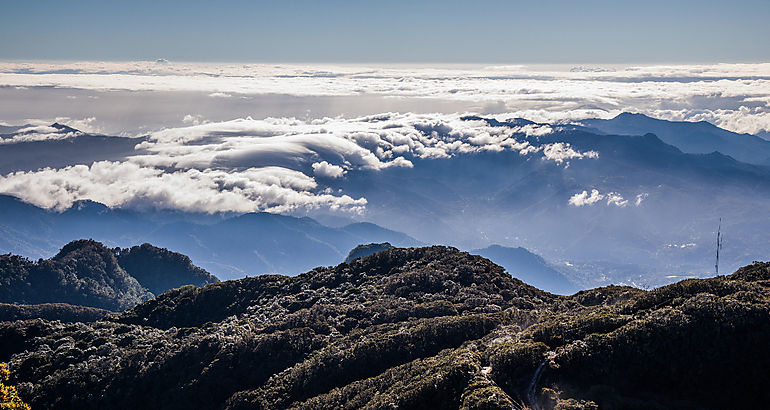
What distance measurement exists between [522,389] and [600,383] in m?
6.19

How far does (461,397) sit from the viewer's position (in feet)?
156

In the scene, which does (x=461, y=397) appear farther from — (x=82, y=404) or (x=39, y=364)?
(x=39, y=364)

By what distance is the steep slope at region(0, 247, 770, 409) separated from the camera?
4588 centimetres

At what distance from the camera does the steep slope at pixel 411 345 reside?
4588cm

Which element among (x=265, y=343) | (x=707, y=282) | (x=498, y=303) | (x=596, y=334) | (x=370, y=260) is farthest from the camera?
(x=370, y=260)

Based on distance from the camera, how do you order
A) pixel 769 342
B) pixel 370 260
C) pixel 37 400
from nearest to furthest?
pixel 769 342, pixel 37 400, pixel 370 260

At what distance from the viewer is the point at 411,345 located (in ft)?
225

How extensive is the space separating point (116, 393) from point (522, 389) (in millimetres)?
53988

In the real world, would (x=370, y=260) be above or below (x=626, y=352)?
below

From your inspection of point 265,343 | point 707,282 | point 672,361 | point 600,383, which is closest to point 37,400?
point 265,343

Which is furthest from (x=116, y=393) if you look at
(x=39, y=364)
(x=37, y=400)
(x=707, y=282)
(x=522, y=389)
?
(x=707, y=282)

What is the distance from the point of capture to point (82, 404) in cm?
7238

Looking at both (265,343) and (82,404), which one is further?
(265,343)

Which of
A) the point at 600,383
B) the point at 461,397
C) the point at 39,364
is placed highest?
the point at 600,383
